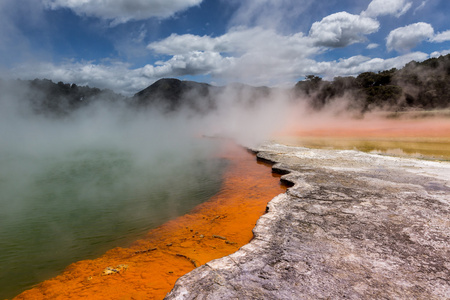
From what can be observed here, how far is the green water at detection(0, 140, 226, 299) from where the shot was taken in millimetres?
2992

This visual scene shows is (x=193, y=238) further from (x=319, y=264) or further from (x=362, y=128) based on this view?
(x=362, y=128)

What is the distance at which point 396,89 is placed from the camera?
20.5 m

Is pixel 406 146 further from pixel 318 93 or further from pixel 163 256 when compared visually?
pixel 318 93

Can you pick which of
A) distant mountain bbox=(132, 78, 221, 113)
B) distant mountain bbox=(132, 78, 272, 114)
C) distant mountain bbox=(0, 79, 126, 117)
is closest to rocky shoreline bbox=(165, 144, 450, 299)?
distant mountain bbox=(132, 78, 272, 114)

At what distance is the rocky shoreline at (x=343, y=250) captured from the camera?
1.73 m

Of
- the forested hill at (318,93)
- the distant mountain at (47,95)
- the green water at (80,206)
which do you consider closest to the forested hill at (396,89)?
the forested hill at (318,93)

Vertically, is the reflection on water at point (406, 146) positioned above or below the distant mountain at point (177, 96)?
below

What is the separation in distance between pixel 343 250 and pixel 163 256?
6.07 ft

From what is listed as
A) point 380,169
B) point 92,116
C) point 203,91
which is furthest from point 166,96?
point 380,169

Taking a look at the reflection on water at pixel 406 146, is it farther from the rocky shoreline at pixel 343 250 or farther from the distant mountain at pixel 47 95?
the distant mountain at pixel 47 95

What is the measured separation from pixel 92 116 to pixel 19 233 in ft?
109

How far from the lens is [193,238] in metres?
3.21

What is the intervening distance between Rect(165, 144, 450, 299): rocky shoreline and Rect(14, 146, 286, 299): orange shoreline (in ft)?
1.77

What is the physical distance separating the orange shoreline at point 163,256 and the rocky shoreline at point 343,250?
540mm
